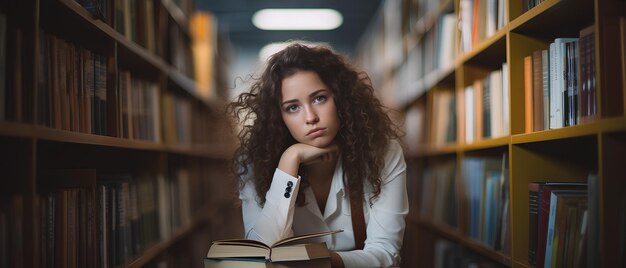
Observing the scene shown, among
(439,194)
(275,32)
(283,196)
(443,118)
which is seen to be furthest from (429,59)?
(275,32)

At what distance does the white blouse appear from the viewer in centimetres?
163

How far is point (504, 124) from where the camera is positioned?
1.96 m

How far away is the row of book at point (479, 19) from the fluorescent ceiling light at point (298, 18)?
365 centimetres

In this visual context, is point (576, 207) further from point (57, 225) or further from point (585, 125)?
point (57, 225)

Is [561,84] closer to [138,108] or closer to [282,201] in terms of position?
[282,201]

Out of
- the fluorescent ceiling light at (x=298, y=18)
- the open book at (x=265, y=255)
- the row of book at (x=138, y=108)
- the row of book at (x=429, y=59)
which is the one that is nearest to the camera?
the open book at (x=265, y=255)

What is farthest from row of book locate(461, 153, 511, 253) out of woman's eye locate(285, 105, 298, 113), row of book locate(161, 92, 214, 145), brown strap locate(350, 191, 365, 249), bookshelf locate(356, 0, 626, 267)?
row of book locate(161, 92, 214, 145)

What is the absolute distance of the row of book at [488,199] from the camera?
1986 mm

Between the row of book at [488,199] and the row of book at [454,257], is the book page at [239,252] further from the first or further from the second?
the row of book at [454,257]

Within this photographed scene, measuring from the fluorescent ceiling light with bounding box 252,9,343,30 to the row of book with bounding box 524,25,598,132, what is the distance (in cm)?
438

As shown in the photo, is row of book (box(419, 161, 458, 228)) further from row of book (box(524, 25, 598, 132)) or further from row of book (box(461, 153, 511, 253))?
row of book (box(524, 25, 598, 132))

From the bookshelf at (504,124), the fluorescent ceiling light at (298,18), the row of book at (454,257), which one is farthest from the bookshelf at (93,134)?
the fluorescent ceiling light at (298,18)

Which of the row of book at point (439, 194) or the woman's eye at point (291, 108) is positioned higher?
Result: the woman's eye at point (291, 108)

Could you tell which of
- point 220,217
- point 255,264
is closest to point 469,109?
point 255,264
